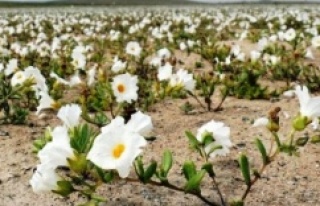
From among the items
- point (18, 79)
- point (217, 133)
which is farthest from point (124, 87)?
point (217, 133)

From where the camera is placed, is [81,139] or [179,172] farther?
[179,172]

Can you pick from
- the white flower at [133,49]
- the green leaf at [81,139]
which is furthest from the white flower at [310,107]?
the white flower at [133,49]

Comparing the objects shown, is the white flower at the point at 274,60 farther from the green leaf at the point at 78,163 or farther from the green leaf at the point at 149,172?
the green leaf at the point at 78,163

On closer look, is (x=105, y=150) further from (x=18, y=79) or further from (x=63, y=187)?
(x=18, y=79)

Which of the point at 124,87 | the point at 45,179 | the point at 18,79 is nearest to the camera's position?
the point at 45,179

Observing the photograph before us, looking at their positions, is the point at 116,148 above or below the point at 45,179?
above

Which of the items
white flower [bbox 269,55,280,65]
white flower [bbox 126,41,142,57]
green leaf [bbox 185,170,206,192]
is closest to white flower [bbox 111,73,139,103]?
green leaf [bbox 185,170,206,192]

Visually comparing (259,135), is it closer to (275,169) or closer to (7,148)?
(275,169)
